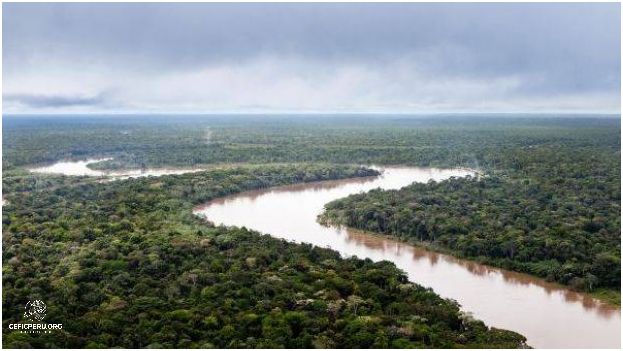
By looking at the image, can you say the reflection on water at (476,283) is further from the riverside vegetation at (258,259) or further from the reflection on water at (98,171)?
the reflection on water at (98,171)

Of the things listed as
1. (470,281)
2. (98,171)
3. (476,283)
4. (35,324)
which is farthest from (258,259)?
(98,171)

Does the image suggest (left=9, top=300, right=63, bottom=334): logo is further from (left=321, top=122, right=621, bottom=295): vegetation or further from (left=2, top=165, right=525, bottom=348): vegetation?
(left=321, top=122, right=621, bottom=295): vegetation

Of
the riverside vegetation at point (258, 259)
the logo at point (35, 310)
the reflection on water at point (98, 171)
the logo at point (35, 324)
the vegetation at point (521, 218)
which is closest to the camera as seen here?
the logo at point (35, 324)

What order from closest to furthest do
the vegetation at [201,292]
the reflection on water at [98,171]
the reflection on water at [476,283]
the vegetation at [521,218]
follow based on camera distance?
the vegetation at [201,292] → the reflection on water at [476,283] → the vegetation at [521,218] → the reflection on water at [98,171]

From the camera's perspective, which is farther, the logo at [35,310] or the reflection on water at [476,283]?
the reflection on water at [476,283]

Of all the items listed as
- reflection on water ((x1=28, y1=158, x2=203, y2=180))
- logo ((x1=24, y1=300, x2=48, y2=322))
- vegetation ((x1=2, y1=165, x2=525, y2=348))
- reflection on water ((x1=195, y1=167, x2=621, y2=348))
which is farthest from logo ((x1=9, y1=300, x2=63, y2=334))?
reflection on water ((x1=28, y1=158, x2=203, y2=180))

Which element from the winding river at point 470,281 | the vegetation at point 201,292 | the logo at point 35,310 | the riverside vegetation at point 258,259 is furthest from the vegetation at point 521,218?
the logo at point 35,310

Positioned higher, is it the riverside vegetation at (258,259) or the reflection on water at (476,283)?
the riverside vegetation at (258,259)

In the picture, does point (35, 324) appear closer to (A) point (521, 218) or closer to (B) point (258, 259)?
(B) point (258, 259)

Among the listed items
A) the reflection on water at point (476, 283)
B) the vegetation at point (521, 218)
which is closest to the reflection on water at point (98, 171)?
the reflection on water at point (476, 283)
